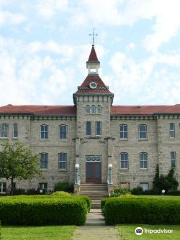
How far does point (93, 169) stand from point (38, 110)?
9215 mm

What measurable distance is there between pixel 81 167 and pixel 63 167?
92.2 inches

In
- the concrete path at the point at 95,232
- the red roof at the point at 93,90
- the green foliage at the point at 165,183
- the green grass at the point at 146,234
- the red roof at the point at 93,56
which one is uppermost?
the red roof at the point at 93,56

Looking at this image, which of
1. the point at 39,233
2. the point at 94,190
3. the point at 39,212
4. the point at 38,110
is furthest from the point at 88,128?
the point at 39,233

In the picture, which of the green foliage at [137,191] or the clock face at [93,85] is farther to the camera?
the clock face at [93,85]

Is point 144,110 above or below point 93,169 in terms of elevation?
above

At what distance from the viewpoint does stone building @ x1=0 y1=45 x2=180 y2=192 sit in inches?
1773

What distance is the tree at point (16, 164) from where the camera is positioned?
39.3 metres

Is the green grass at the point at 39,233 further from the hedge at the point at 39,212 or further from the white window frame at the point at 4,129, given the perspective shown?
the white window frame at the point at 4,129

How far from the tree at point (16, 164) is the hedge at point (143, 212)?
825 inches

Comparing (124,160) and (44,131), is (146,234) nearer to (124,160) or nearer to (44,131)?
(124,160)

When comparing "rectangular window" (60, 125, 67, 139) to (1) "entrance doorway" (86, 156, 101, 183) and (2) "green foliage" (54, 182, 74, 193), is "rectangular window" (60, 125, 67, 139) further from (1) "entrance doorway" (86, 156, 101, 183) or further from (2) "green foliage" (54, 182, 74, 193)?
(2) "green foliage" (54, 182, 74, 193)

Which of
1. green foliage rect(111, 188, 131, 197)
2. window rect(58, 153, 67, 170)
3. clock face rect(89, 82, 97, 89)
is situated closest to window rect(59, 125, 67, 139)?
window rect(58, 153, 67, 170)

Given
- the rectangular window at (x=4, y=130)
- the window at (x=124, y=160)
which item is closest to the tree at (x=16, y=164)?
the rectangular window at (x=4, y=130)

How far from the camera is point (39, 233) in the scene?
16.3 metres
